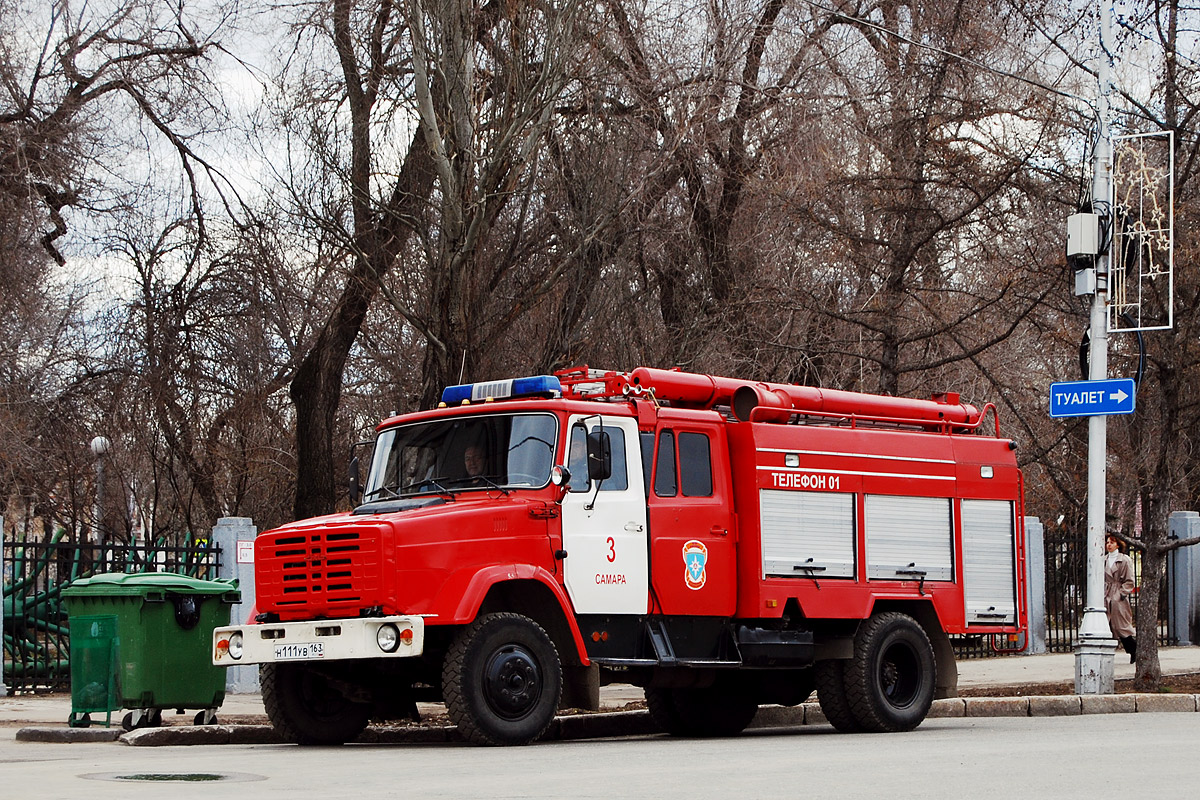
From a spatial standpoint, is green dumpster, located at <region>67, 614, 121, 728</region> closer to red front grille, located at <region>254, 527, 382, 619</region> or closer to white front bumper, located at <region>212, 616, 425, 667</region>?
white front bumper, located at <region>212, 616, 425, 667</region>

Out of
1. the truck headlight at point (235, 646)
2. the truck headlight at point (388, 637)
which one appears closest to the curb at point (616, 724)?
the truck headlight at point (235, 646)

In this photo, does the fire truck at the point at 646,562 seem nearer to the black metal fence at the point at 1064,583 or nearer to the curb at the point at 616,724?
the curb at the point at 616,724

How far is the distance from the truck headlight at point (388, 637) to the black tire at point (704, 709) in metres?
3.95

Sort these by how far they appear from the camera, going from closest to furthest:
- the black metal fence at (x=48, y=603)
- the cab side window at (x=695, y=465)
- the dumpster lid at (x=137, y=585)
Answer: the cab side window at (x=695, y=465)
the dumpster lid at (x=137, y=585)
the black metal fence at (x=48, y=603)

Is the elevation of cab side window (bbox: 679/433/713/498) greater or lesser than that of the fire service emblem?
greater

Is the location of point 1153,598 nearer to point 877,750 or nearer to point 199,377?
point 877,750

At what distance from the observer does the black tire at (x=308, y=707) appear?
1295 cm

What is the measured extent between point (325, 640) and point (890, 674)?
5382 mm

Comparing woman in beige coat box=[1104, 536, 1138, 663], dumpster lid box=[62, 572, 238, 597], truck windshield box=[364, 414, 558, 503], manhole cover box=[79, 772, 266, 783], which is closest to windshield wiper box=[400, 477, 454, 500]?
truck windshield box=[364, 414, 558, 503]

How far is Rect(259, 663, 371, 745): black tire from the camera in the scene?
12953mm

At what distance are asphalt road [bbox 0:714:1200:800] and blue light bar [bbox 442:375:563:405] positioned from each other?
277 cm

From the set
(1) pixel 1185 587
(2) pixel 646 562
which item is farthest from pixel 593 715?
(1) pixel 1185 587

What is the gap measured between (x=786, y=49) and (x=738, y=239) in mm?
2408

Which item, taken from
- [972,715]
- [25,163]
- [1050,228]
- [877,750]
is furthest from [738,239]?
[877,750]
